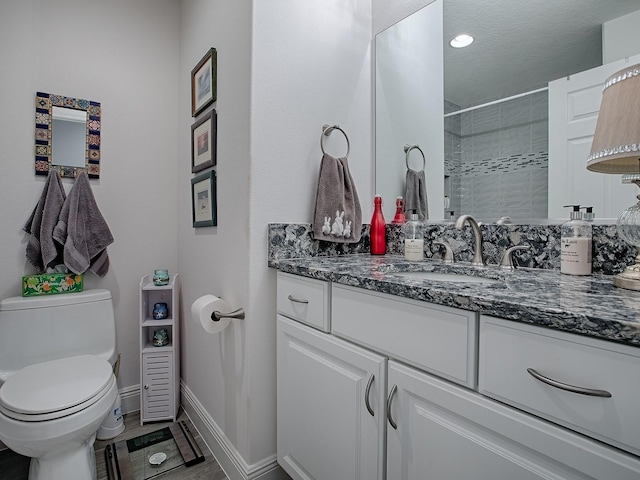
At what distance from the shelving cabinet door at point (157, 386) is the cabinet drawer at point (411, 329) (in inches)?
48.0

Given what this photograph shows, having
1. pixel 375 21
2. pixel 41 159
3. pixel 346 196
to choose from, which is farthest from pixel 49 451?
pixel 375 21

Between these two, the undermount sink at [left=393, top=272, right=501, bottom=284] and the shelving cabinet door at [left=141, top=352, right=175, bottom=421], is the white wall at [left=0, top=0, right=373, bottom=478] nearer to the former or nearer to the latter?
the shelving cabinet door at [left=141, top=352, right=175, bottom=421]

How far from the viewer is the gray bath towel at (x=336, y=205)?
1383mm

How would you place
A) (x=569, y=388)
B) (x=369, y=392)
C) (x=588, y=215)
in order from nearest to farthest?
(x=569, y=388) → (x=369, y=392) → (x=588, y=215)

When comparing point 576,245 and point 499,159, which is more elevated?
point 499,159

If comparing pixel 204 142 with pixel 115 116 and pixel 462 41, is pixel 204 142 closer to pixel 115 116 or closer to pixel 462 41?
pixel 115 116

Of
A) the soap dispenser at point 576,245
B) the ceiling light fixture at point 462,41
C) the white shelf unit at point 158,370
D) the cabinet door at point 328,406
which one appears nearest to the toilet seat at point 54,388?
the white shelf unit at point 158,370

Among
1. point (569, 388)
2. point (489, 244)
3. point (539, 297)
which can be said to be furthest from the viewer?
point (489, 244)

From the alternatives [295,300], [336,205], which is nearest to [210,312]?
[295,300]

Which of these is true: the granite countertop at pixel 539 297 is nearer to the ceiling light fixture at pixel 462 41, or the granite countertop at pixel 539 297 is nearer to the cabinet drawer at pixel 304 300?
the cabinet drawer at pixel 304 300

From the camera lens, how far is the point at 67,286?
1.65 metres

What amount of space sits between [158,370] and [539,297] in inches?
70.8

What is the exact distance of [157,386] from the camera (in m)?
1.78

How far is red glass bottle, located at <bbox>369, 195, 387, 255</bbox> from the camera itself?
1.54 meters
